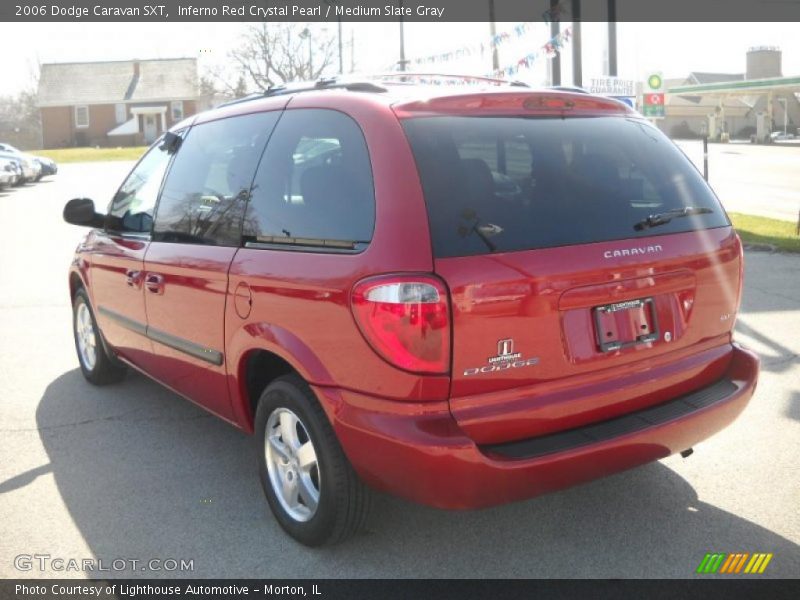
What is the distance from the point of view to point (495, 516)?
3.71 m

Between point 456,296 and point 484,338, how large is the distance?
188 mm

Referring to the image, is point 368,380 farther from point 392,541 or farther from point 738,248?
point 738,248

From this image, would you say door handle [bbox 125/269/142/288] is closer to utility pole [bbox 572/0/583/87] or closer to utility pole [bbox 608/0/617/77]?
utility pole [bbox 572/0/583/87]

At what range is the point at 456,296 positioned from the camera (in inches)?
111

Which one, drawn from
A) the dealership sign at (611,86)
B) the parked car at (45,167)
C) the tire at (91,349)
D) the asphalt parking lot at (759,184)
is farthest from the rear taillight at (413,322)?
the parked car at (45,167)

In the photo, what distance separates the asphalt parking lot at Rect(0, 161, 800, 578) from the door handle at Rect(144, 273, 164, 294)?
0.93 metres

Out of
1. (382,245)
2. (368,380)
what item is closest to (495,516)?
(368,380)

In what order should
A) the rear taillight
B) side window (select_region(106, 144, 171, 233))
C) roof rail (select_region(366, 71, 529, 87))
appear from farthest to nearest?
side window (select_region(106, 144, 171, 233))
roof rail (select_region(366, 71, 529, 87))
the rear taillight

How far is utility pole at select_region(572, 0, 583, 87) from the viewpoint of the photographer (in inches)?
505

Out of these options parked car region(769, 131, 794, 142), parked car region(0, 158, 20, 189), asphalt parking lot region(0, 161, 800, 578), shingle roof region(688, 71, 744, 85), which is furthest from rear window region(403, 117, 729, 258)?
shingle roof region(688, 71, 744, 85)

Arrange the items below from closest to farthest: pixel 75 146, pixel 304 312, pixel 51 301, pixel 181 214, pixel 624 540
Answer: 1. pixel 304 312
2. pixel 624 540
3. pixel 181 214
4. pixel 51 301
5. pixel 75 146

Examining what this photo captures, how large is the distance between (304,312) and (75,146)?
76.0 m

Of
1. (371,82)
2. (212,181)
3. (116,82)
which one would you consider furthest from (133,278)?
(116,82)

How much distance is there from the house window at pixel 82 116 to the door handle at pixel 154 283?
73195 millimetres
